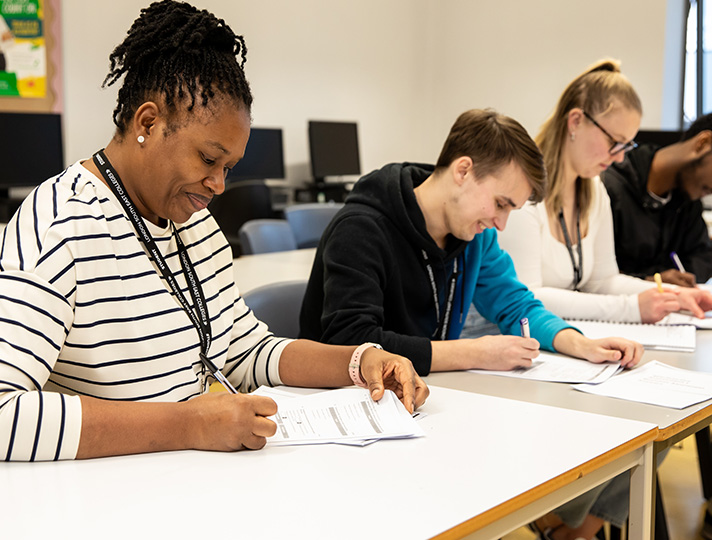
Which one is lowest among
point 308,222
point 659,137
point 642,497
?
point 642,497

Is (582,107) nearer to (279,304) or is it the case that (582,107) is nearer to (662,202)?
(662,202)

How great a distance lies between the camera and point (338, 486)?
0.87m

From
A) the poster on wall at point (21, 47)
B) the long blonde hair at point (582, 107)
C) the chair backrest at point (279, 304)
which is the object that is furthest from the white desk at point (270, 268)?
the poster on wall at point (21, 47)

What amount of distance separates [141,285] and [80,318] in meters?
0.10

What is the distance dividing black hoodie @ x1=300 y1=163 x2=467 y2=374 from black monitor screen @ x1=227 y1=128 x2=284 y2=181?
412 centimetres

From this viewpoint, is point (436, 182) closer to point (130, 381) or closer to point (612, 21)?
point (130, 381)

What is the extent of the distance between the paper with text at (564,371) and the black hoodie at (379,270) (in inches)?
8.3

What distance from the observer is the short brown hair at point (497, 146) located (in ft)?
5.27

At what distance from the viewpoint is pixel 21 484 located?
0.84m

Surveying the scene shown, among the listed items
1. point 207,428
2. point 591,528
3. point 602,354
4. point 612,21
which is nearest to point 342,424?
point 207,428

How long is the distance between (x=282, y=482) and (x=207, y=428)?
144 mm

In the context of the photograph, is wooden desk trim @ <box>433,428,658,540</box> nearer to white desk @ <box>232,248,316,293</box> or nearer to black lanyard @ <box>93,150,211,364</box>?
black lanyard @ <box>93,150,211,364</box>

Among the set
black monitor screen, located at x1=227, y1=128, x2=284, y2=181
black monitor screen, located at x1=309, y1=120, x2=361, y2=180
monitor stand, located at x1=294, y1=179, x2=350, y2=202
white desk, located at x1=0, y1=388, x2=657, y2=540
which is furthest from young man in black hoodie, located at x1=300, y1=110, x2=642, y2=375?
black monitor screen, located at x1=309, y1=120, x2=361, y2=180

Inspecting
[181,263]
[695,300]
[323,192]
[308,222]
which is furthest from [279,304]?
[323,192]
